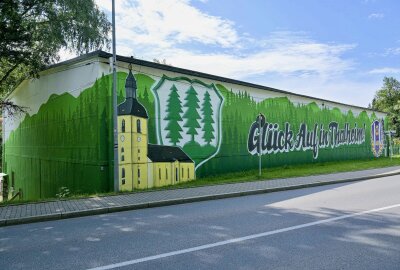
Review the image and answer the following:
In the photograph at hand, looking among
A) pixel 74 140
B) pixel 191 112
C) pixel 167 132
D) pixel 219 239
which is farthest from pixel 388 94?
pixel 219 239

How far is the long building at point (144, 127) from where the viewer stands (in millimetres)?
13844

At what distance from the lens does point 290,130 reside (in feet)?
75.9

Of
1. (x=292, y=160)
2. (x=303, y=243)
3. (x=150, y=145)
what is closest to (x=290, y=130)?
(x=292, y=160)

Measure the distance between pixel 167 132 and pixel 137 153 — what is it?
1792mm

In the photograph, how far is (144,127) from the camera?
14469mm

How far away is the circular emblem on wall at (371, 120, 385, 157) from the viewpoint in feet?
110

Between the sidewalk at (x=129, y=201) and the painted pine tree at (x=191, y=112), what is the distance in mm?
3731

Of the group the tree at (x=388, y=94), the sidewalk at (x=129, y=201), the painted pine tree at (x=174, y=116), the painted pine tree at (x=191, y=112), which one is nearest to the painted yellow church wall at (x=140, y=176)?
the painted pine tree at (x=174, y=116)

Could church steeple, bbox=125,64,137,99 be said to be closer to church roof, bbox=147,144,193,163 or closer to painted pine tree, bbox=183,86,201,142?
church roof, bbox=147,144,193,163

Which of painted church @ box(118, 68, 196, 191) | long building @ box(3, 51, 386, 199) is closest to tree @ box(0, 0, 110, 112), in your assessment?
long building @ box(3, 51, 386, 199)

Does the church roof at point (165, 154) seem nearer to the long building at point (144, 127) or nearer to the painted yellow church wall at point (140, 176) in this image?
the long building at point (144, 127)

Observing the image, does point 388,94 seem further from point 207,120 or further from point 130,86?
point 130,86

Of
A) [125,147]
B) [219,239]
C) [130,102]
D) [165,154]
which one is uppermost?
[130,102]

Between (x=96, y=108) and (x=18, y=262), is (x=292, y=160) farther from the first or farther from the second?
(x=18, y=262)
